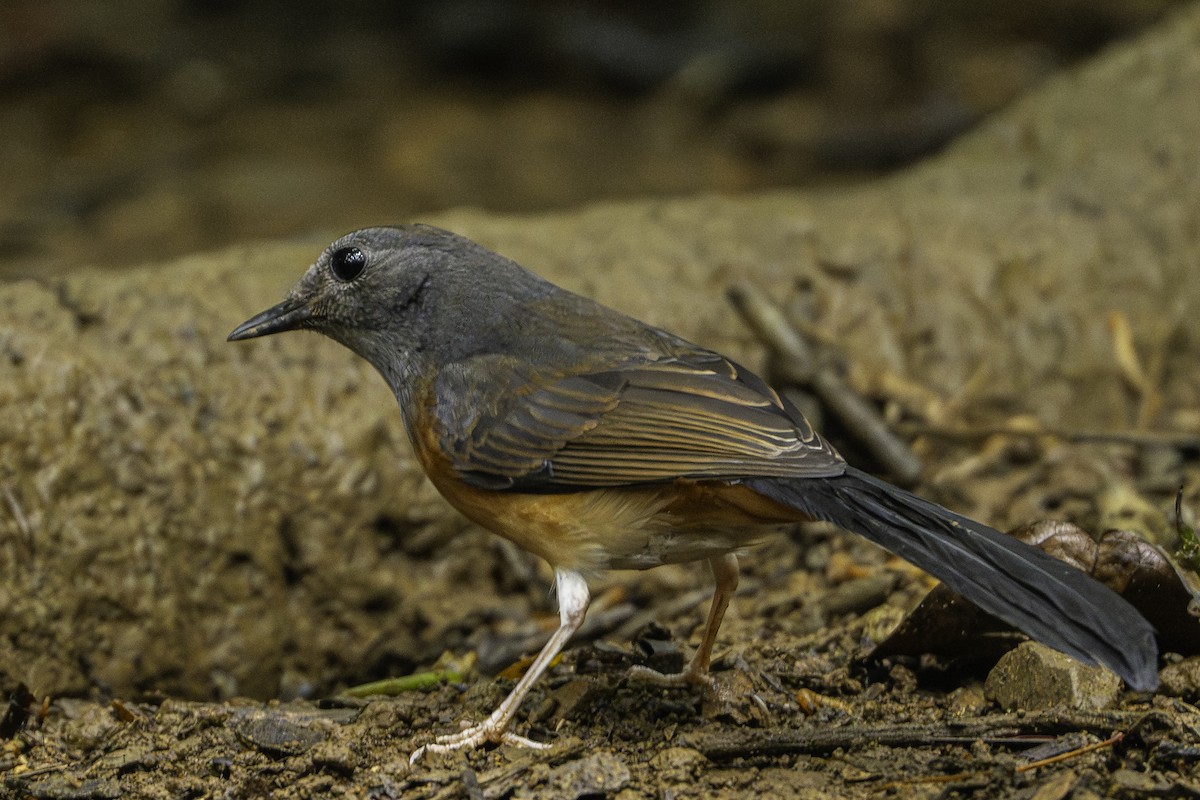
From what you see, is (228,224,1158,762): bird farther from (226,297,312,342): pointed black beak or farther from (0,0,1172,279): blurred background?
(0,0,1172,279): blurred background

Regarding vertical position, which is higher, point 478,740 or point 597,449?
point 597,449

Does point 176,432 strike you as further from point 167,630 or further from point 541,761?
point 541,761

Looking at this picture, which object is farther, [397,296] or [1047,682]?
[397,296]

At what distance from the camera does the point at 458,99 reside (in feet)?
38.3

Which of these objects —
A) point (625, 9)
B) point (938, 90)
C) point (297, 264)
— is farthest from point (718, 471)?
point (625, 9)

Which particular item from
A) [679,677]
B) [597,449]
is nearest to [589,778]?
[679,677]

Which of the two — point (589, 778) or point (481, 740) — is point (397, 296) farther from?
point (589, 778)

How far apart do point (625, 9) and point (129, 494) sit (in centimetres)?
859

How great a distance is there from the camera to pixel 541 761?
145 inches

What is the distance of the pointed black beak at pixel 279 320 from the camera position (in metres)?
4.54

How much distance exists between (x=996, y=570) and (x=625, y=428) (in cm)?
118

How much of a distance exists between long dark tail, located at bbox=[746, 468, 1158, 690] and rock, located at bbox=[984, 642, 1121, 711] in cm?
51

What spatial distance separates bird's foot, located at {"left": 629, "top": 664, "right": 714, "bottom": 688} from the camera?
410cm

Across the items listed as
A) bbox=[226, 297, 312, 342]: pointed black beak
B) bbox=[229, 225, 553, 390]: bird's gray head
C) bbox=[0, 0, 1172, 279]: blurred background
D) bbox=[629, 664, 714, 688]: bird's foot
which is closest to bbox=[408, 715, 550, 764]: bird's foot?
bbox=[629, 664, 714, 688]: bird's foot
